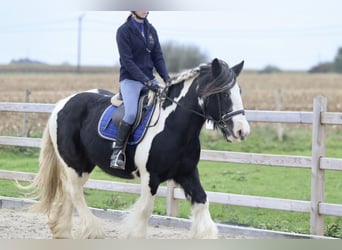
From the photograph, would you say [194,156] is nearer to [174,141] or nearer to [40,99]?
[174,141]

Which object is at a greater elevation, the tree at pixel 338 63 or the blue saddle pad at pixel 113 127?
the tree at pixel 338 63

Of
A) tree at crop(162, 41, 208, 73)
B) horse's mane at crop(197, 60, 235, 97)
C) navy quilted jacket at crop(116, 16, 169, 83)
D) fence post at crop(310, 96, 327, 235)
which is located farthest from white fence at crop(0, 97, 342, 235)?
tree at crop(162, 41, 208, 73)

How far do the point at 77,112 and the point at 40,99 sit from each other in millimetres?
13773

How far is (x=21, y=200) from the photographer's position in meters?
8.21

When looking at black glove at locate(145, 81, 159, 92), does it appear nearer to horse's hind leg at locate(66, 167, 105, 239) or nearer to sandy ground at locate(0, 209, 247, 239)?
horse's hind leg at locate(66, 167, 105, 239)

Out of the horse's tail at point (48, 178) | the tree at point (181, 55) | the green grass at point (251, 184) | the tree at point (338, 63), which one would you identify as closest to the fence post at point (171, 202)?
the green grass at point (251, 184)

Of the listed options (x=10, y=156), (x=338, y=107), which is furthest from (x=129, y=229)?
(x=338, y=107)

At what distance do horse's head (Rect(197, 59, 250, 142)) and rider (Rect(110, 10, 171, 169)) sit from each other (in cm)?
57

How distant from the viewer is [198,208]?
220 inches

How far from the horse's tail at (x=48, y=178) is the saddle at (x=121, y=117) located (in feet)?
2.80

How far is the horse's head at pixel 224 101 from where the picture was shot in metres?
5.16

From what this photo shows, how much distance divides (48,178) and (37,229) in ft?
2.42

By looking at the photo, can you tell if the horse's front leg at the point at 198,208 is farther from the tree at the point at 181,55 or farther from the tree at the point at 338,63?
the tree at the point at 338,63

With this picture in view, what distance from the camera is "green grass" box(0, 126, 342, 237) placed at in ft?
24.4
